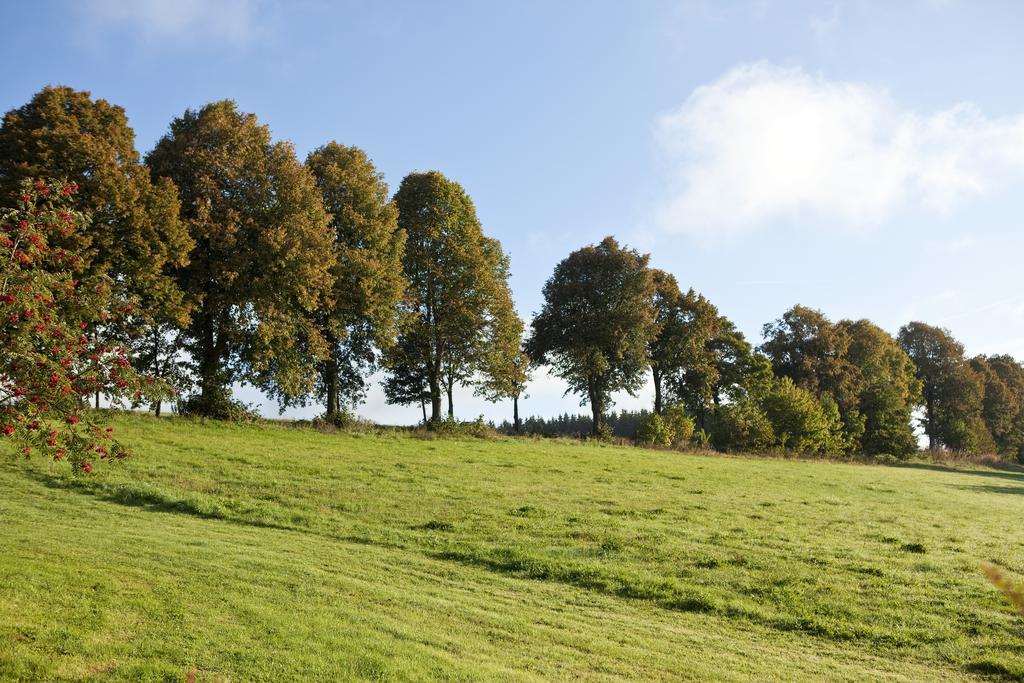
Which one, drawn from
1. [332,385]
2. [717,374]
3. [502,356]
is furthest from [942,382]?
[332,385]

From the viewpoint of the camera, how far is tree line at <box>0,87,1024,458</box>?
31.1 metres

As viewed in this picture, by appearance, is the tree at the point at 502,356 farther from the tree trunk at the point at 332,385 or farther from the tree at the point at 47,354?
the tree at the point at 47,354

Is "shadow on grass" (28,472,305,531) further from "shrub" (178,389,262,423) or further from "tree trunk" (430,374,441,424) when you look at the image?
"tree trunk" (430,374,441,424)

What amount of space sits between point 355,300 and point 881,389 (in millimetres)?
60233

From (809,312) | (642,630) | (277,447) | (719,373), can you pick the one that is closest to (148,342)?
(277,447)

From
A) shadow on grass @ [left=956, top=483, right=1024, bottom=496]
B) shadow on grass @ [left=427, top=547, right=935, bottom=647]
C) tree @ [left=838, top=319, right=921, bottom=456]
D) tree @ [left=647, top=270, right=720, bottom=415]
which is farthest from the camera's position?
tree @ [left=838, top=319, right=921, bottom=456]

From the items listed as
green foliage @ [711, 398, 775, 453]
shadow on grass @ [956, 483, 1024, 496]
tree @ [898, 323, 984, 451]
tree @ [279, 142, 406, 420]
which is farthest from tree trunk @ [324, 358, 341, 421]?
tree @ [898, 323, 984, 451]

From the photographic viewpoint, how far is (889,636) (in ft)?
40.6

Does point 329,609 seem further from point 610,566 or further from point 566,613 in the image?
point 610,566

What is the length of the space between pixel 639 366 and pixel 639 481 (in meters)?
30.0

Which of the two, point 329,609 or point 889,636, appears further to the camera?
point 889,636

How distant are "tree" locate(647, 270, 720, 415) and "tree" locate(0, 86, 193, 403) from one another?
142ft

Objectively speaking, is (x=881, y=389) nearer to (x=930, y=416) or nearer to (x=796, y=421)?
(x=796, y=421)

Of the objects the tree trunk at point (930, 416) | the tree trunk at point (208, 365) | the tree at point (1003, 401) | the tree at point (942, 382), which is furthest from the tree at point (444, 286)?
the tree at point (1003, 401)
